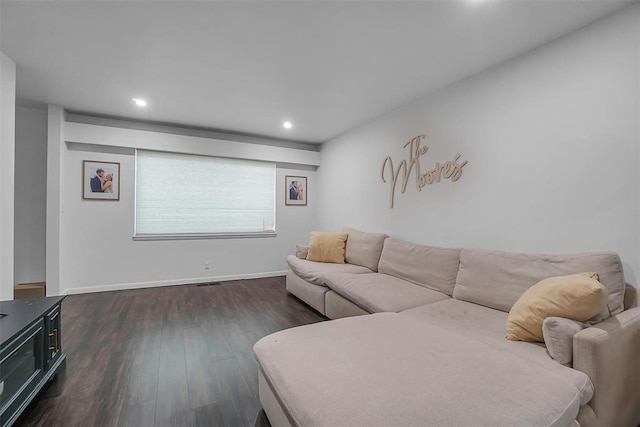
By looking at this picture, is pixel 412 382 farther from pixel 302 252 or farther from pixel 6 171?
pixel 6 171

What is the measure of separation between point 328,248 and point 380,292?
154cm

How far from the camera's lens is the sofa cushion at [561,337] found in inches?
51.3

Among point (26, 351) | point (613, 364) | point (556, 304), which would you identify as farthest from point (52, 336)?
point (613, 364)

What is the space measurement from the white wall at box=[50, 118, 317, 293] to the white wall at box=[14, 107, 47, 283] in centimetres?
26

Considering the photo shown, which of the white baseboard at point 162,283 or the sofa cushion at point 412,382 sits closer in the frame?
the sofa cushion at point 412,382

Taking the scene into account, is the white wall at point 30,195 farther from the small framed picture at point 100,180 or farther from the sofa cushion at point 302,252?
the sofa cushion at point 302,252

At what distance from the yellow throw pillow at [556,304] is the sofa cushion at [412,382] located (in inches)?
4.7

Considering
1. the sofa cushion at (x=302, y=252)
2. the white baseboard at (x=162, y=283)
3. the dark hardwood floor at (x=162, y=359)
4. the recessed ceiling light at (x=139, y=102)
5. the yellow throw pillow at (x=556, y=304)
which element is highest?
the recessed ceiling light at (x=139, y=102)

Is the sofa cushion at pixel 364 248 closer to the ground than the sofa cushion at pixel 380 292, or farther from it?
farther from it

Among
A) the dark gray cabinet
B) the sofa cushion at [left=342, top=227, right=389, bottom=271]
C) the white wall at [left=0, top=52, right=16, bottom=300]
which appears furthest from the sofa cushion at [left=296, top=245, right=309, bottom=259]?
the white wall at [left=0, top=52, right=16, bottom=300]

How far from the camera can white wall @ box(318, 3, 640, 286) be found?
1743 mm

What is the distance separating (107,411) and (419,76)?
3.51 metres

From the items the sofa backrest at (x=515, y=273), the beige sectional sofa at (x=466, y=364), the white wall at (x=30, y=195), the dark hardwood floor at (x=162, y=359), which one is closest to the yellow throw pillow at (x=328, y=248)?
the dark hardwood floor at (x=162, y=359)

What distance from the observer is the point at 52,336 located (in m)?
1.89
